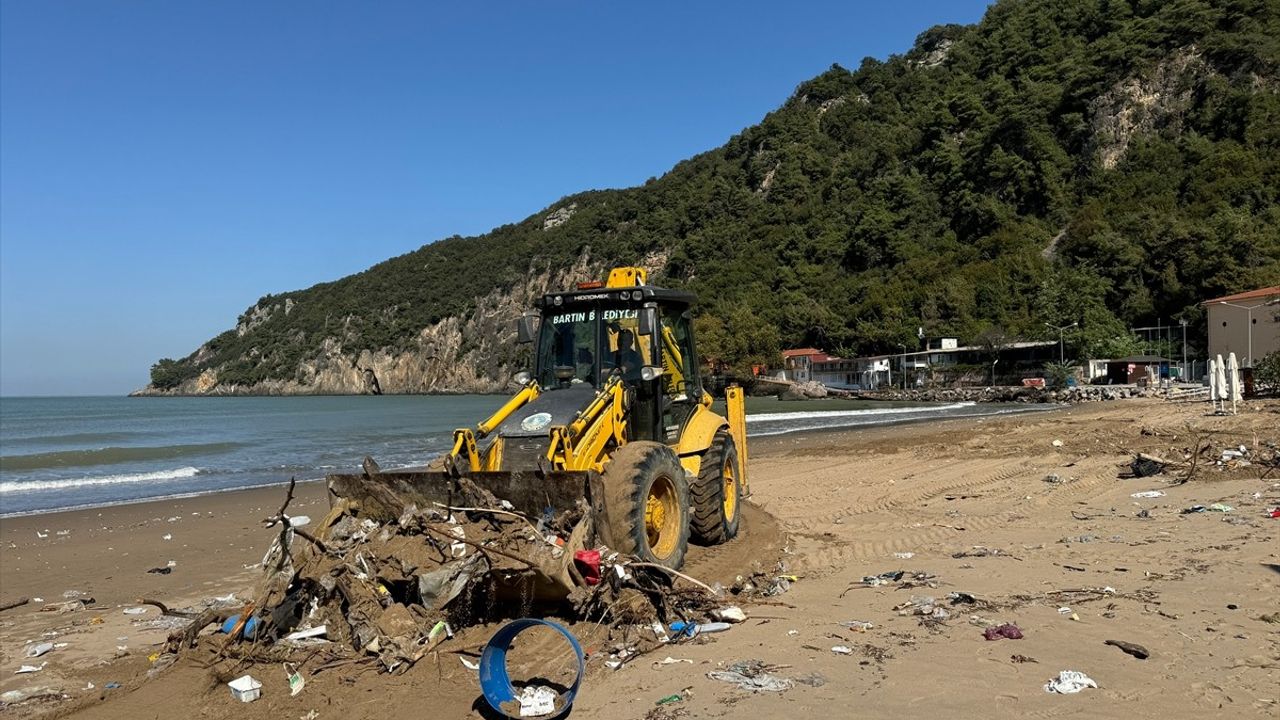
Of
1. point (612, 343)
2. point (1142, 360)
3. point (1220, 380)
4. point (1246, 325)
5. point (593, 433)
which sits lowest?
point (1220, 380)

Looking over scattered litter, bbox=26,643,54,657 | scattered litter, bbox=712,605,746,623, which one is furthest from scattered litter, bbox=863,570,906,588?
scattered litter, bbox=26,643,54,657

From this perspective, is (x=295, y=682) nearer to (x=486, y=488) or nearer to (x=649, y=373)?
(x=486, y=488)

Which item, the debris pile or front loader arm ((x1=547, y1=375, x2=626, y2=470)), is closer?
the debris pile

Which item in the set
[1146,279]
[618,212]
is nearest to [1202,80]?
[1146,279]

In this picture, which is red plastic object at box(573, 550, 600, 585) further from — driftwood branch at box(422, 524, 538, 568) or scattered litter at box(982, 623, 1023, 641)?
scattered litter at box(982, 623, 1023, 641)

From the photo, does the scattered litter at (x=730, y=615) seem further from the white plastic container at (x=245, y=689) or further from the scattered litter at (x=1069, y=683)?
the white plastic container at (x=245, y=689)

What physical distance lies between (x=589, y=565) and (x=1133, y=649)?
326 centimetres

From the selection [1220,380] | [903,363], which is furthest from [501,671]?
[903,363]

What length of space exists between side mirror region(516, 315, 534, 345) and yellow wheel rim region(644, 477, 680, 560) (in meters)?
2.02

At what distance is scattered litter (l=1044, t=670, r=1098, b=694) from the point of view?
4.32 metres

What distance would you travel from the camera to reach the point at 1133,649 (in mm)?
4852

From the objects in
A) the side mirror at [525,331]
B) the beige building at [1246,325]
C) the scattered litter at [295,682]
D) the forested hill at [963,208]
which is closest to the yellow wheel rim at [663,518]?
the side mirror at [525,331]

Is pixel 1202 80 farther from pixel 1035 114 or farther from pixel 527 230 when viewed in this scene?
pixel 527 230

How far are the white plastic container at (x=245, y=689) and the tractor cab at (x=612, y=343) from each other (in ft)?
10.5
